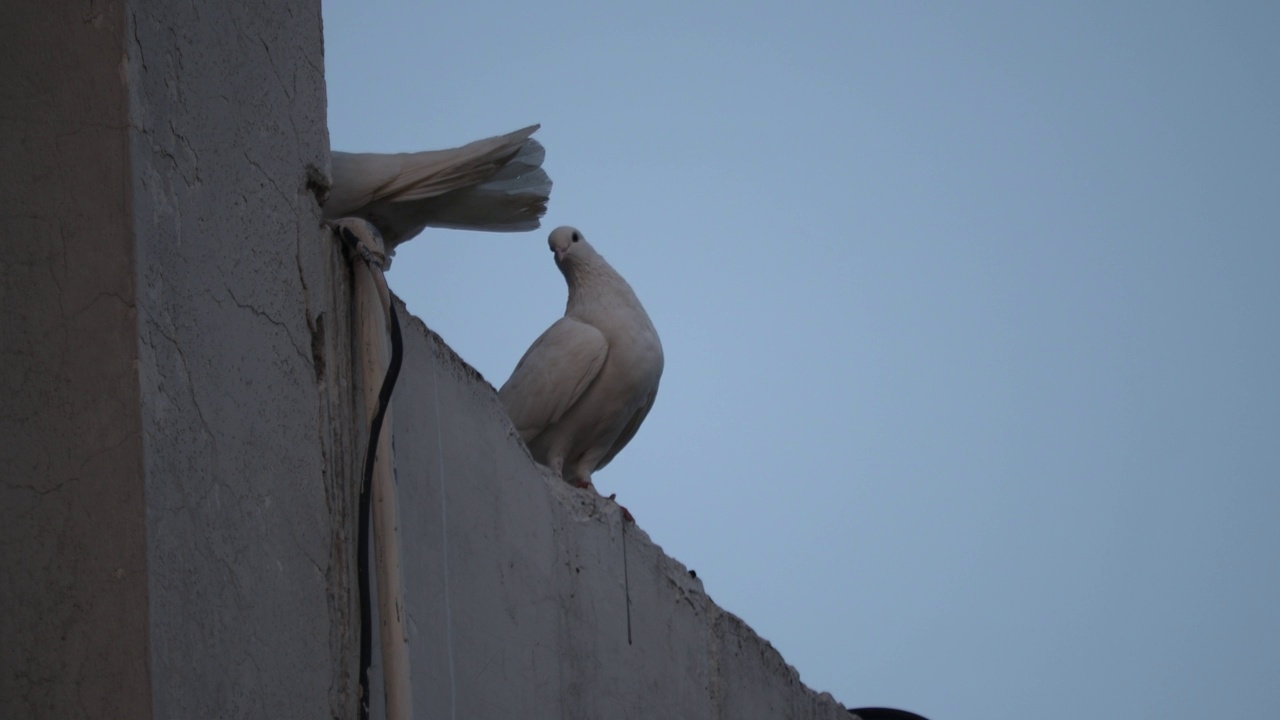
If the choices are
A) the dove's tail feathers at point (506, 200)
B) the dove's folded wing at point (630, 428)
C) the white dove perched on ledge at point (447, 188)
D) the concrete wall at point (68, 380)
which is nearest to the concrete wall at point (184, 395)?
the concrete wall at point (68, 380)

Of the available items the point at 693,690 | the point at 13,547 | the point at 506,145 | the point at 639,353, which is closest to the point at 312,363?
the point at 13,547

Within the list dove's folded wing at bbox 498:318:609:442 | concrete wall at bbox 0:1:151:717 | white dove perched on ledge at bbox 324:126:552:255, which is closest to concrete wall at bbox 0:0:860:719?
concrete wall at bbox 0:1:151:717

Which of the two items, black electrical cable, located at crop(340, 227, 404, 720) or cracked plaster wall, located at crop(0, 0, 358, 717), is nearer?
cracked plaster wall, located at crop(0, 0, 358, 717)

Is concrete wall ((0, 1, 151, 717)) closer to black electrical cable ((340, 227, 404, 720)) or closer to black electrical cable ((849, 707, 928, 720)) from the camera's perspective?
black electrical cable ((340, 227, 404, 720))

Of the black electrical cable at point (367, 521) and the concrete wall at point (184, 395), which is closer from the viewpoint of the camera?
the concrete wall at point (184, 395)

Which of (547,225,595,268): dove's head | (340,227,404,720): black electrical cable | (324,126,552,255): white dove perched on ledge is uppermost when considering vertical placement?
(547,225,595,268): dove's head

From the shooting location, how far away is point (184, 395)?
2.08 meters

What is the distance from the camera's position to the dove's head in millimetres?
5098

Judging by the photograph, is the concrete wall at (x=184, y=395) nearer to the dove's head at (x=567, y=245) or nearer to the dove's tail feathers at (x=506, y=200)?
the dove's tail feathers at (x=506, y=200)

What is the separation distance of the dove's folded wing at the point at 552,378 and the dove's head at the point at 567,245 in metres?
0.44

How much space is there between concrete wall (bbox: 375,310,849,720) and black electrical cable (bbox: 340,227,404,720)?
0.22m

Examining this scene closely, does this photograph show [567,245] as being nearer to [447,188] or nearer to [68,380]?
[447,188]

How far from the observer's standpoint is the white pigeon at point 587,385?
4.62m

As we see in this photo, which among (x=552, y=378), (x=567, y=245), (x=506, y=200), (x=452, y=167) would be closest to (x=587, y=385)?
(x=552, y=378)
